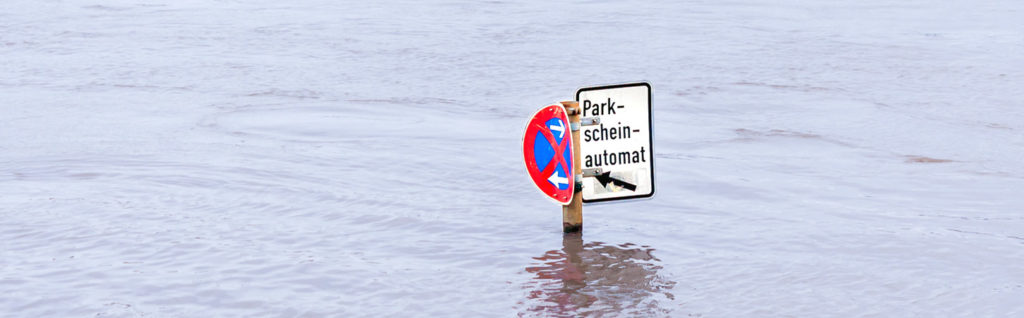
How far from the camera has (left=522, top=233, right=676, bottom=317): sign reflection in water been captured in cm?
602

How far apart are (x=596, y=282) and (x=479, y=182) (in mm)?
2939

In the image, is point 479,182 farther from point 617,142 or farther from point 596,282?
point 596,282

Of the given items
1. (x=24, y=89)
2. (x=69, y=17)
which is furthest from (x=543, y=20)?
(x=24, y=89)

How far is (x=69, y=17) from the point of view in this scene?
23.5m

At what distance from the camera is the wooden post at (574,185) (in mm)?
6949

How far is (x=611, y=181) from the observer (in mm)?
7164

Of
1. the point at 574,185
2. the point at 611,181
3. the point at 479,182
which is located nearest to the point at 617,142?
the point at 611,181

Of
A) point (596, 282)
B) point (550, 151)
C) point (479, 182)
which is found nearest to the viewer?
point (596, 282)

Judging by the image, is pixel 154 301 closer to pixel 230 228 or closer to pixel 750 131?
pixel 230 228

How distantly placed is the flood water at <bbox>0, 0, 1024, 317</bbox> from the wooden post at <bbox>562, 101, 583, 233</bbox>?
5.6 inches

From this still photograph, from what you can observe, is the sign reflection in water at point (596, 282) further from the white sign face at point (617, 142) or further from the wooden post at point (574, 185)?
the white sign face at point (617, 142)

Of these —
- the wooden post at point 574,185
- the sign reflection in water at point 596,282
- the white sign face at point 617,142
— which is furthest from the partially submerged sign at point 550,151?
the sign reflection in water at point 596,282

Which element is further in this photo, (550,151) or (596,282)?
(550,151)

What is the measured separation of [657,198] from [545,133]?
2.04 metres
